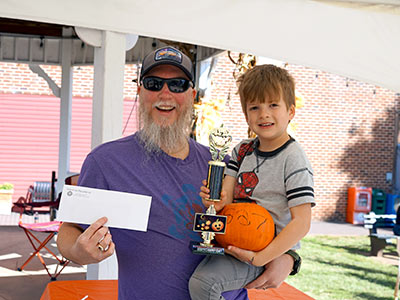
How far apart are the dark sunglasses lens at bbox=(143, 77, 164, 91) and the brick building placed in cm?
1180

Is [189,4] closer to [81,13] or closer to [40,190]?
[81,13]

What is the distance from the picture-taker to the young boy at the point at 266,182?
1.79 m

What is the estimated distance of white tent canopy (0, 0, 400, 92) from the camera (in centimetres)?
302

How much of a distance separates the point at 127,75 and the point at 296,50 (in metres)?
11.3

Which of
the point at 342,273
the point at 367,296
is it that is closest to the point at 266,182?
the point at 367,296

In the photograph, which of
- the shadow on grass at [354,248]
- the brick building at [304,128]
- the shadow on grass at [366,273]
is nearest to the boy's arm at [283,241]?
the shadow on grass at [366,273]

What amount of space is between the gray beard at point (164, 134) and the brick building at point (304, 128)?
11758 mm

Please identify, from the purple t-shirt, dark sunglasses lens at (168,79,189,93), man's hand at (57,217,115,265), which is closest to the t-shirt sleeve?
the purple t-shirt

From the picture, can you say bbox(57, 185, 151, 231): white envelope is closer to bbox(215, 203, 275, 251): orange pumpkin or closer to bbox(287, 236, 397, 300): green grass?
bbox(215, 203, 275, 251): orange pumpkin

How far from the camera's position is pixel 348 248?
10.2m

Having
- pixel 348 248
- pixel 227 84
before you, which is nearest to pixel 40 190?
pixel 227 84

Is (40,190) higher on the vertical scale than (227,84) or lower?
lower

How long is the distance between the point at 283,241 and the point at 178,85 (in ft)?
2.36

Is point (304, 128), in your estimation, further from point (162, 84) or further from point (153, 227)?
point (153, 227)
